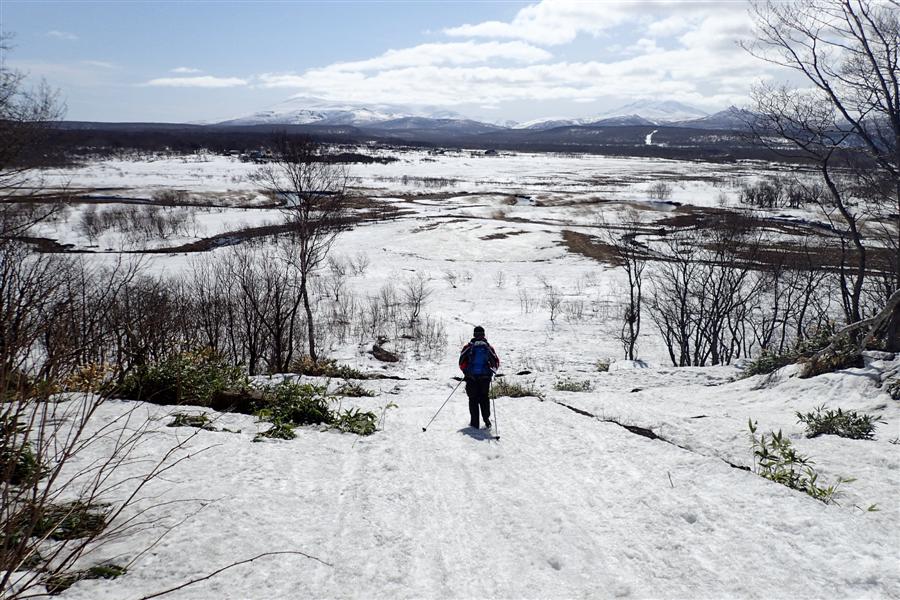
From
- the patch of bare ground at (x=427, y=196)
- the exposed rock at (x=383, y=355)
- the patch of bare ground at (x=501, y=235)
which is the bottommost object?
the exposed rock at (x=383, y=355)

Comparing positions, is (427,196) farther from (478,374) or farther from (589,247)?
(478,374)

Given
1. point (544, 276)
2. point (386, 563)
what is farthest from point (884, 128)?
point (544, 276)

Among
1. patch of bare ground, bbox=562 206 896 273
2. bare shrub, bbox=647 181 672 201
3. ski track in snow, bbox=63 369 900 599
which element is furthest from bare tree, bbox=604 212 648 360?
bare shrub, bbox=647 181 672 201

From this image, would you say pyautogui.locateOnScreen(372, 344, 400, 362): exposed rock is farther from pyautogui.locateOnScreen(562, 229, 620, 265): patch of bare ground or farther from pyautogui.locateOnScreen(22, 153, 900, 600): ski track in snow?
pyautogui.locateOnScreen(562, 229, 620, 265): patch of bare ground

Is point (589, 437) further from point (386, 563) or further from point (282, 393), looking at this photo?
point (282, 393)

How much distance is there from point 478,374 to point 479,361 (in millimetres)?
235

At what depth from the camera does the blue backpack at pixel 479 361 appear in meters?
8.65

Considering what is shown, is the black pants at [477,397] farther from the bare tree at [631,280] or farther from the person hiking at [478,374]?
the bare tree at [631,280]

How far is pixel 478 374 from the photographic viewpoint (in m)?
8.62

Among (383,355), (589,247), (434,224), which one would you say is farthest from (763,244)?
(383,355)

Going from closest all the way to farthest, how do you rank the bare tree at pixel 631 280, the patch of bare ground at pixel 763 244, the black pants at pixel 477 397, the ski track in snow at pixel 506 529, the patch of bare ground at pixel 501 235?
the ski track in snow at pixel 506 529 → the black pants at pixel 477 397 → the bare tree at pixel 631 280 → the patch of bare ground at pixel 763 244 → the patch of bare ground at pixel 501 235

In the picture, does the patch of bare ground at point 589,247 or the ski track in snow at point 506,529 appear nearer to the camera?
the ski track in snow at point 506,529

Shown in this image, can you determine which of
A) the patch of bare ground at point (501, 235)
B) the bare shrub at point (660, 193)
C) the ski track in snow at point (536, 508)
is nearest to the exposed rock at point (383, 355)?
the ski track in snow at point (536, 508)

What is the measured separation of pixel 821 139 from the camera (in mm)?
11969
